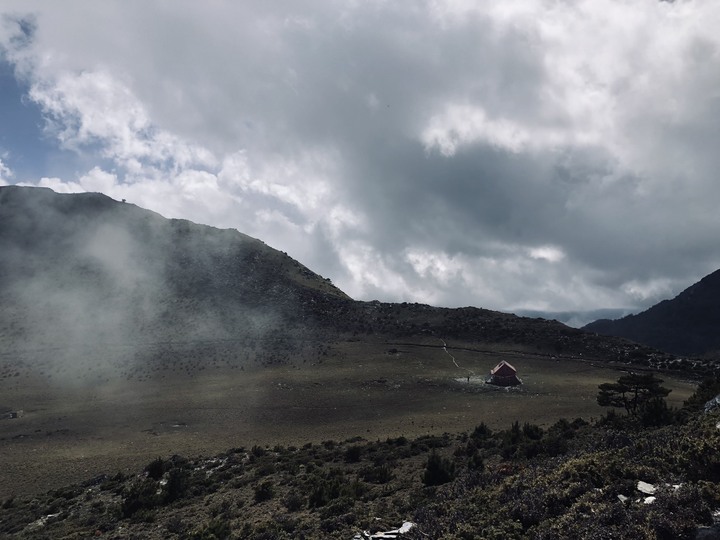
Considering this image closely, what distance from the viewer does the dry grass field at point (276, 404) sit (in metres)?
32.1

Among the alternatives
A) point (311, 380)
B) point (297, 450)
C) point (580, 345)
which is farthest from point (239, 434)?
point (580, 345)

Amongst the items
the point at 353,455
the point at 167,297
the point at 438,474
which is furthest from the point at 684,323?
the point at 438,474

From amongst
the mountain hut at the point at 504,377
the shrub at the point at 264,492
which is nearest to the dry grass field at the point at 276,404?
the mountain hut at the point at 504,377

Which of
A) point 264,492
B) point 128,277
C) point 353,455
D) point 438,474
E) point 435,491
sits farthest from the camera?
point 128,277

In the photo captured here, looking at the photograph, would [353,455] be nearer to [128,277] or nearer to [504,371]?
[504,371]

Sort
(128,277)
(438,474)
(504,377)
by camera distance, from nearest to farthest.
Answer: (438,474), (504,377), (128,277)

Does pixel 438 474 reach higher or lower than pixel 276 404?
higher

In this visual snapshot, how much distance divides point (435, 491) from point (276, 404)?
33.1 metres

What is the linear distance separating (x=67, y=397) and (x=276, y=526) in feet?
176

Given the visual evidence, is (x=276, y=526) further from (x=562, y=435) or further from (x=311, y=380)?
(x=311, y=380)

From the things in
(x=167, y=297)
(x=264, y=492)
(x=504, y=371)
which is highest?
(x=167, y=297)

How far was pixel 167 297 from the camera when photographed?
97.8m

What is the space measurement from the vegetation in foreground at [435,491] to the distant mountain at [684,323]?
11915cm

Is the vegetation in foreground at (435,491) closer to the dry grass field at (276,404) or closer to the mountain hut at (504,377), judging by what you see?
the dry grass field at (276,404)
